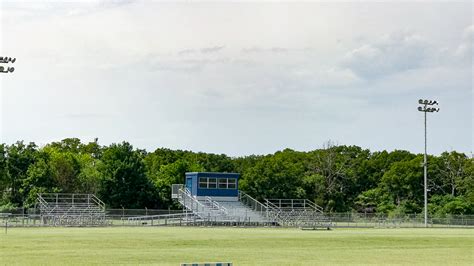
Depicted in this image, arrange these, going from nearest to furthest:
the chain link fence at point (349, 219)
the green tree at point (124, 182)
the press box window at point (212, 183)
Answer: the chain link fence at point (349, 219) → the press box window at point (212, 183) → the green tree at point (124, 182)

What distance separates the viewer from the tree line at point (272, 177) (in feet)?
314

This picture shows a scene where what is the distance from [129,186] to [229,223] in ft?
63.8

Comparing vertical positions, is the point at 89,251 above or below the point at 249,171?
below

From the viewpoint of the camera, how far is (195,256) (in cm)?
3192

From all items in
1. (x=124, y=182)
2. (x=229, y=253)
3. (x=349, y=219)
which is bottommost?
(x=229, y=253)

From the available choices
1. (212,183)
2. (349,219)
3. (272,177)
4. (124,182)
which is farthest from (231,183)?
(349,219)

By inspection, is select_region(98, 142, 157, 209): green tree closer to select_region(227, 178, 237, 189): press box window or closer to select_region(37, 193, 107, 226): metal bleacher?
select_region(37, 193, 107, 226): metal bleacher

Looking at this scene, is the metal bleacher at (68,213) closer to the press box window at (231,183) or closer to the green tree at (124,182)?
the green tree at (124,182)

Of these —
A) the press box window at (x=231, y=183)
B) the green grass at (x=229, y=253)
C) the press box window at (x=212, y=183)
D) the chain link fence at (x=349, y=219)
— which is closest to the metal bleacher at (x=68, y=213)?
the chain link fence at (x=349, y=219)

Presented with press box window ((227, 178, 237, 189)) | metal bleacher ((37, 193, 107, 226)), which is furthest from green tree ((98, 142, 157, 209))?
press box window ((227, 178, 237, 189))

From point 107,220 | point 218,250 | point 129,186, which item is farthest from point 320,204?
point 218,250

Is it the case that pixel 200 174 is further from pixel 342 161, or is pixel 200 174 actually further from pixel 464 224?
pixel 342 161

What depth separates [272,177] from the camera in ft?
339

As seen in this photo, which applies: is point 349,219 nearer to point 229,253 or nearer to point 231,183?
point 231,183
